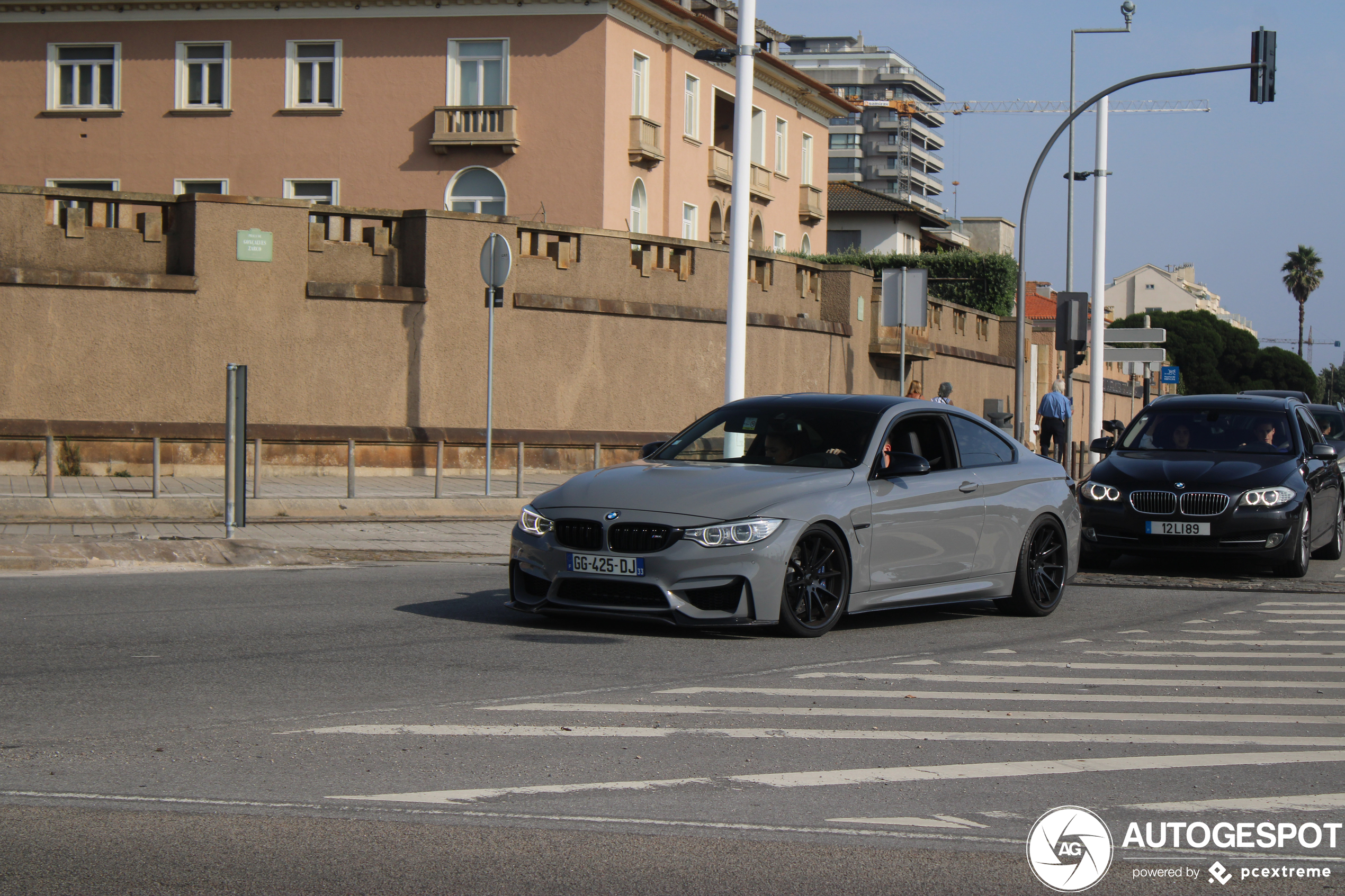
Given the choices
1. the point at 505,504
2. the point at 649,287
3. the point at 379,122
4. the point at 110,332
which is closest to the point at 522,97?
the point at 379,122

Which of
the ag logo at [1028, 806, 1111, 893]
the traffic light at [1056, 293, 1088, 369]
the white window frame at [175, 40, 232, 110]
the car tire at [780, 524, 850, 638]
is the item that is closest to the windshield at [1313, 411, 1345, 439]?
the traffic light at [1056, 293, 1088, 369]

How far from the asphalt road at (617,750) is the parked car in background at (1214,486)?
3410 mm

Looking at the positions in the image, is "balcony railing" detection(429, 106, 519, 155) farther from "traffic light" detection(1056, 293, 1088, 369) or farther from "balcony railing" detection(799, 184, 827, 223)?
"traffic light" detection(1056, 293, 1088, 369)

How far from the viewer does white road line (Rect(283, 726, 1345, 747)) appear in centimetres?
625

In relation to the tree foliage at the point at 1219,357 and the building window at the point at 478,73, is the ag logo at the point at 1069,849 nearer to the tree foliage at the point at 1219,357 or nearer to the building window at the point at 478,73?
the building window at the point at 478,73

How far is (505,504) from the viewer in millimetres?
18797

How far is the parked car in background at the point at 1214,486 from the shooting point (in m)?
13.4

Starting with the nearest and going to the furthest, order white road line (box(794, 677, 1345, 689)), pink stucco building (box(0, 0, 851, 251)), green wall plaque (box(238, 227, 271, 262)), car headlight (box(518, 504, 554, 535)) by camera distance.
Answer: white road line (box(794, 677, 1345, 689)) → car headlight (box(518, 504, 554, 535)) → green wall plaque (box(238, 227, 271, 262)) → pink stucco building (box(0, 0, 851, 251))

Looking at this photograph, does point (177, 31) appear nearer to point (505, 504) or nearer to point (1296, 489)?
point (505, 504)

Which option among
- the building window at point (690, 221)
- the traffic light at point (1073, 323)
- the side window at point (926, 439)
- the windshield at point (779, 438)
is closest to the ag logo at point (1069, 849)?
the windshield at point (779, 438)

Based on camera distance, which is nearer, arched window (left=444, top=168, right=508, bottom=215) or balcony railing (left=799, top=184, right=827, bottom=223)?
arched window (left=444, top=168, right=508, bottom=215)

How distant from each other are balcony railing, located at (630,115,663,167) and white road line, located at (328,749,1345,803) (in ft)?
108

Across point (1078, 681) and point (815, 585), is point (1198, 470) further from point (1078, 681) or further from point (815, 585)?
point (1078, 681)

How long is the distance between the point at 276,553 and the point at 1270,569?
925 cm
